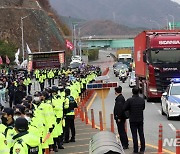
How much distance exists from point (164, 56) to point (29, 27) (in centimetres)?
8074

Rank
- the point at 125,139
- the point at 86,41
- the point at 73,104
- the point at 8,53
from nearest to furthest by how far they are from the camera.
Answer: the point at 125,139
the point at 73,104
the point at 8,53
the point at 86,41

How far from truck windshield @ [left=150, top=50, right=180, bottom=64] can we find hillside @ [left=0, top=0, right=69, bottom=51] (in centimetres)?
6842

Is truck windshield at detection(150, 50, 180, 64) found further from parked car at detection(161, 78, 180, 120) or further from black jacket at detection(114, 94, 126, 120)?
black jacket at detection(114, 94, 126, 120)

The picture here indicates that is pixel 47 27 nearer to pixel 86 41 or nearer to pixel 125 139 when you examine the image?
pixel 86 41

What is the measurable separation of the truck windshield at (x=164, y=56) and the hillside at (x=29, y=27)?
68424 millimetres

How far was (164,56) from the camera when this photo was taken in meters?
30.0

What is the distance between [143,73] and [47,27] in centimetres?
8613

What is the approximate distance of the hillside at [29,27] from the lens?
335 feet

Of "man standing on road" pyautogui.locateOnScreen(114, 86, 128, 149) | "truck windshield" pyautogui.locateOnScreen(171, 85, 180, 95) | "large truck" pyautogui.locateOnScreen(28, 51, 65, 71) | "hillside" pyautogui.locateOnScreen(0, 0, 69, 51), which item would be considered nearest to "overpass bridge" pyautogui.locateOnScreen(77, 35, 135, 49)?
"hillside" pyautogui.locateOnScreen(0, 0, 69, 51)

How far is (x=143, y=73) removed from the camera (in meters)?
33.2

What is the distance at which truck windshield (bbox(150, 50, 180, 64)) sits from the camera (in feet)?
98.0

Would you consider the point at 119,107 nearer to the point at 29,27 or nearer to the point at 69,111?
the point at 69,111

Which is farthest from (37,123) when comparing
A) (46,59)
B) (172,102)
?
(46,59)

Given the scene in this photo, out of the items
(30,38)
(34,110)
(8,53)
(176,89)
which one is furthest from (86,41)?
(34,110)
